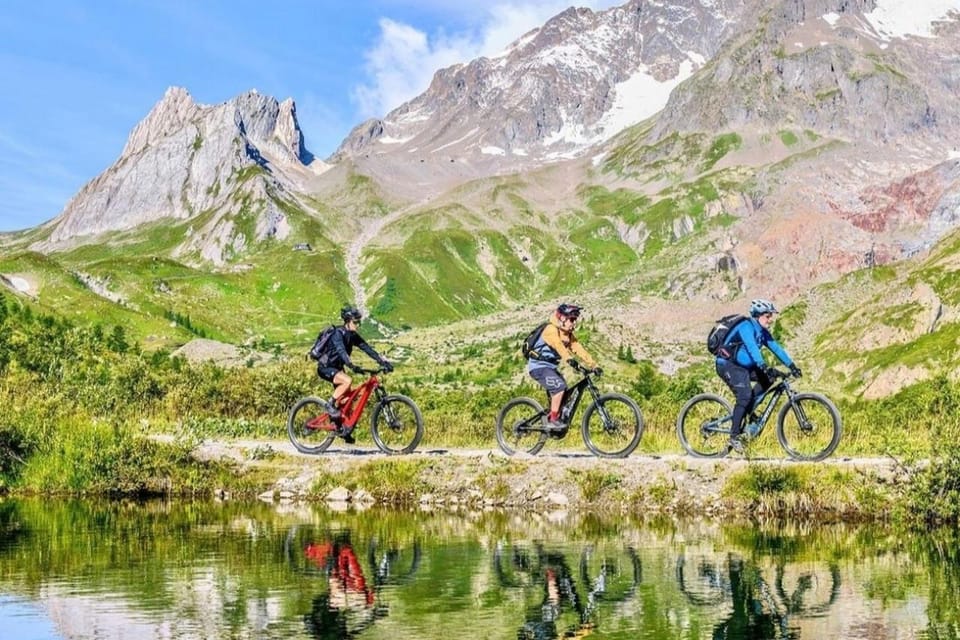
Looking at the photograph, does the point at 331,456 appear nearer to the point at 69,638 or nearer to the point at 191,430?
the point at 191,430

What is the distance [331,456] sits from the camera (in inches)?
1013

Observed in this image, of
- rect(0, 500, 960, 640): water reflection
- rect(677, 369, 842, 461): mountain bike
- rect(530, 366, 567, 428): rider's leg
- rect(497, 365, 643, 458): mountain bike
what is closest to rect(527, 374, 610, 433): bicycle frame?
rect(497, 365, 643, 458): mountain bike

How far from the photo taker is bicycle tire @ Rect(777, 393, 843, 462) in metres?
22.3

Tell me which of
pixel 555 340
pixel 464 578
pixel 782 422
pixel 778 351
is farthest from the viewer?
pixel 555 340

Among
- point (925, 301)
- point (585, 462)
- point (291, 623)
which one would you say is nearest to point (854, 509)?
point (585, 462)

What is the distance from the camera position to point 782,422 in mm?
22703

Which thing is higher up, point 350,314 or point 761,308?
point 350,314

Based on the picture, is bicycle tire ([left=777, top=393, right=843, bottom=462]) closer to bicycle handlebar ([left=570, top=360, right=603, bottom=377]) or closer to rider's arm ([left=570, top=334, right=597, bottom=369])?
bicycle handlebar ([left=570, top=360, right=603, bottom=377])

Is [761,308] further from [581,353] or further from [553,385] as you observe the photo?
[553,385]

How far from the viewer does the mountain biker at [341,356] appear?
80.8ft

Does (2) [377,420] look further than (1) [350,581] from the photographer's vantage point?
Yes

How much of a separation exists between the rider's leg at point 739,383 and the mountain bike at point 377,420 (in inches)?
313

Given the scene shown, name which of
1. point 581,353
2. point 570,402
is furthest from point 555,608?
point 570,402

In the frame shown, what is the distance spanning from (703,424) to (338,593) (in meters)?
11.8
